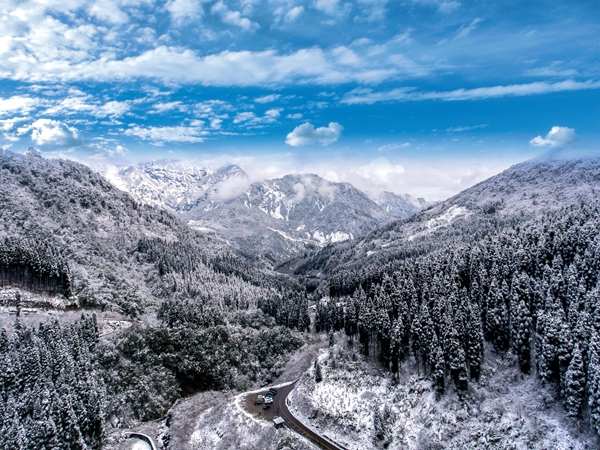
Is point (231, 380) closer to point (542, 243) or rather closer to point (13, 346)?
point (13, 346)

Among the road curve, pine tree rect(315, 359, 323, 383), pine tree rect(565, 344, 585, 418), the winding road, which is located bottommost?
the road curve

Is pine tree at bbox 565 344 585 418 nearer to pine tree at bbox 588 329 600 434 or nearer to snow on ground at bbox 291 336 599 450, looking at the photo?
pine tree at bbox 588 329 600 434

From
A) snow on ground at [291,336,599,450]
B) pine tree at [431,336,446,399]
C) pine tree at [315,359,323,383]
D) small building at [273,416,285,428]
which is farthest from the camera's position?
pine tree at [315,359,323,383]

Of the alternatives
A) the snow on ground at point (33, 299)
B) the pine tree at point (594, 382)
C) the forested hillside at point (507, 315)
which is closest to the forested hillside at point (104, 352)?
the snow on ground at point (33, 299)

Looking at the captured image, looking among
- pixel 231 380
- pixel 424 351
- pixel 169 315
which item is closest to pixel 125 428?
pixel 231 380

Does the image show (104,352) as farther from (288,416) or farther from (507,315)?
(507,315)

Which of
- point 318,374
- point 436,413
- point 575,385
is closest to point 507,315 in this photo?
point 575,385

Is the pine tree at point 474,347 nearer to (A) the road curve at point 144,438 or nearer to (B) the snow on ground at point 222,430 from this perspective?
(B) the snow on ground at point 222,430

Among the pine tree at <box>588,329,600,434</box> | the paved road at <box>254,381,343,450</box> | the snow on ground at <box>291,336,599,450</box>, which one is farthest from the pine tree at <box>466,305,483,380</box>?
the paved road at <box>254,381,343,450</box>
